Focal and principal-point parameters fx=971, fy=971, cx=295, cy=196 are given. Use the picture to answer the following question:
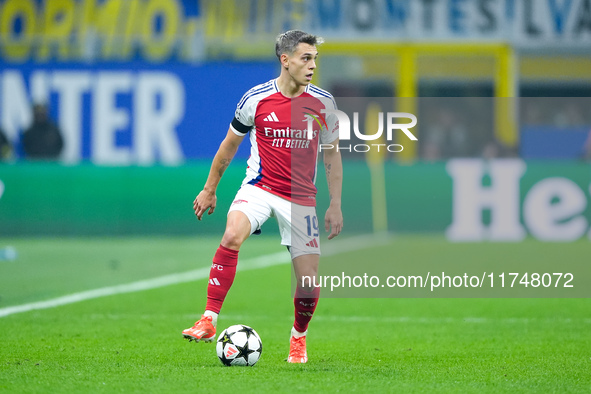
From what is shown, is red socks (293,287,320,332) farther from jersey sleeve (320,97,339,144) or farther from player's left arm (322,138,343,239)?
jersey sleeve (320,97,339,144)

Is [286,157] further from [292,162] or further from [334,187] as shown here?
[334,187]

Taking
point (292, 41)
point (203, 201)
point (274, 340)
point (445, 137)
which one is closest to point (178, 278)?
point (274, 340)

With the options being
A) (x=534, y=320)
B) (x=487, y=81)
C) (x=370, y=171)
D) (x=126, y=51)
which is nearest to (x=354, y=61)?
(x=487, y=81)

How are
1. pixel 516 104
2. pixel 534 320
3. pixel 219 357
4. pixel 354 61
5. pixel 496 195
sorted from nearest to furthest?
1. pixel 219 357
2. pixel 534 320
3. pixel 496 195
4. pixel 516 104
5. pixel 354 61

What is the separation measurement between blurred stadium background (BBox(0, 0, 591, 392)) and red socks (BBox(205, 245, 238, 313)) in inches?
19.5

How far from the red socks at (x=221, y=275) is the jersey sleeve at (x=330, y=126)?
99 centimetres

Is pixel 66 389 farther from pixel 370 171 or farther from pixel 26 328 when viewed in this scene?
pixel 370 171

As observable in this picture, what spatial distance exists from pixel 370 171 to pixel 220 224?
281 cm

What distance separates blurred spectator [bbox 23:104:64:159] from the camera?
59.9 ft

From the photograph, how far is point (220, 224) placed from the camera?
1675cm

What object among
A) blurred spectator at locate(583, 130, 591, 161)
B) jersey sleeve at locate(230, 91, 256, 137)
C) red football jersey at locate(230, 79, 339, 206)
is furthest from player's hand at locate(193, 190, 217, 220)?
blurred spectator at locate(583, 130, 591, 161)

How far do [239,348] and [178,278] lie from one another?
551cm

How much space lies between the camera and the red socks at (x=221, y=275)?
6094 mm

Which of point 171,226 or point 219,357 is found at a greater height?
point 219,357
